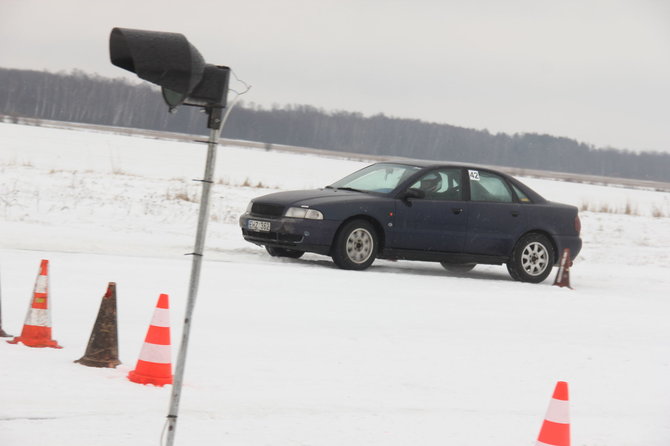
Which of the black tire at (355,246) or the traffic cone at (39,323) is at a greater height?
the black tire at (355,246)

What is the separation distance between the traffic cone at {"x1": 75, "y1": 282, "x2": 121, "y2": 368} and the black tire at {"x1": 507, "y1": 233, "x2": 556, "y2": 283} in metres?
8.55

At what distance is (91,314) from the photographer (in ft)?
28.9

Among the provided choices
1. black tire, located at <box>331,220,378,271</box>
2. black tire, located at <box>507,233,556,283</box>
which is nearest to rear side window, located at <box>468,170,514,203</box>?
black tire, located at <box>507,233,556,283</box>

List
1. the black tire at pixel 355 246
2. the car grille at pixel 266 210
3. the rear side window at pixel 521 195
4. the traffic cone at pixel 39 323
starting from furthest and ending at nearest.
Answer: the rear side window at pixel 521 195
the car grille at pixel 266 210
the black tire at pixel 355 246
the traffic cone at pixel 39 323

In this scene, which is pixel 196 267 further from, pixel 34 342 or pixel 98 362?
pixel 34 342

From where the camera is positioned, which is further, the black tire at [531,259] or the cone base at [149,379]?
the black tire at [531,259]

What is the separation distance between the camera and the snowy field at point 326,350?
6.01 meters

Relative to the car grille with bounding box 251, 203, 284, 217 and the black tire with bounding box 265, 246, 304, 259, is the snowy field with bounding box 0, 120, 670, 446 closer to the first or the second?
the black tire with bounding box 265, 246, 304, 259

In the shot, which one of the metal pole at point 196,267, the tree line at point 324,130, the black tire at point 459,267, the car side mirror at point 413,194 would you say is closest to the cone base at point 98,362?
the metal pole at point 196,267

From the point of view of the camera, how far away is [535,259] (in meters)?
14.6

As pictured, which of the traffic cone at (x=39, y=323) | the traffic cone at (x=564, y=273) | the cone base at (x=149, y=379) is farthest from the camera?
the traffic cone at (x=564, y=273)

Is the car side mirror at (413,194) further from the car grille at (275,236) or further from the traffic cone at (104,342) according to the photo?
the traffic cone at (104,342)

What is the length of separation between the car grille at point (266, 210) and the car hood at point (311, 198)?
1.8 inches

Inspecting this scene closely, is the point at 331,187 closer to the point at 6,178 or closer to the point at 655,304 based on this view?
the point at 655,304
